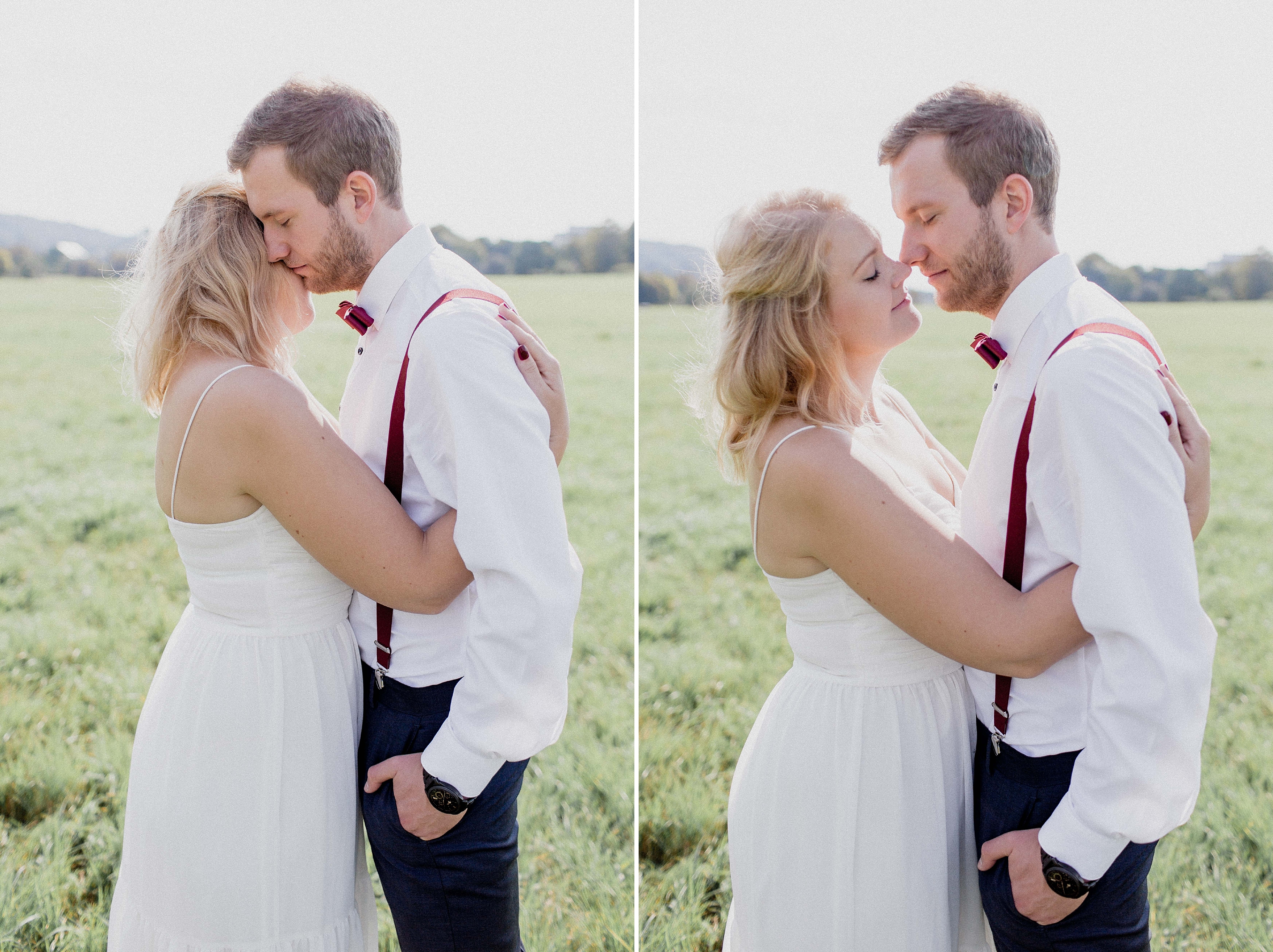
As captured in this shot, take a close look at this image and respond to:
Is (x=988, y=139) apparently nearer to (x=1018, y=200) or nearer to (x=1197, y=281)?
(x=1018, y=200)

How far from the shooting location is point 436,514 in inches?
83.2

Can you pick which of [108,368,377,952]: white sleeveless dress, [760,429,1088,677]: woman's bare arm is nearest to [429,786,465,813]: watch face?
[108,368,377,952]: white sleeveless dress

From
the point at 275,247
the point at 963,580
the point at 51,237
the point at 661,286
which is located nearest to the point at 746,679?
the point at 963,580

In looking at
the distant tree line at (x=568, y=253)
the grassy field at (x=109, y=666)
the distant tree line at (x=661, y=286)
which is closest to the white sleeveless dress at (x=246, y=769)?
the grassy field at (x=109, y=666)

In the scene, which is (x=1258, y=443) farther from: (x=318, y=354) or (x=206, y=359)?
(x=318, y=354)

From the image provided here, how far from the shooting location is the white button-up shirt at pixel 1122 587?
1.65 metres

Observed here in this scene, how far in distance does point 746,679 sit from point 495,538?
3.66 m

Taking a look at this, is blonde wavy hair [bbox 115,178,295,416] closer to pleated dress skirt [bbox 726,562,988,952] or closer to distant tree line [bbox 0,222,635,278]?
pleated dress skirt [bbox 726,562,988,952]

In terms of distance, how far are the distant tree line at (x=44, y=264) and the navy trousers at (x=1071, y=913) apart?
20.0 metres

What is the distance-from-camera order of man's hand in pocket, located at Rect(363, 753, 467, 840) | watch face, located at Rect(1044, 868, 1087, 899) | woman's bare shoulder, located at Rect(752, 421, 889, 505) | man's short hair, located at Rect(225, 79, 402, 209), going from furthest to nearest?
man's short hair, located at Rect(225, 79, 402, 209)
man's hand in pocket, located at Rect(363, 753, 467, 840)
woman's bare shoulder, located at Rect(752, 421, 889, 505)
watch face, located at Rect(1044, 868, 1087, 899)

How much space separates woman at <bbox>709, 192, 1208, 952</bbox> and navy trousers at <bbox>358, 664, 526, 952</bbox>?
53 centimetres

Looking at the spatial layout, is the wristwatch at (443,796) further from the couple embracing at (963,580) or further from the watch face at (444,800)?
the couple embracing at (963,580)

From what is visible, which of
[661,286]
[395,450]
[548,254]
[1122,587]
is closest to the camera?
[1122,587]

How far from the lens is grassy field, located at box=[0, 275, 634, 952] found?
3461 mm
